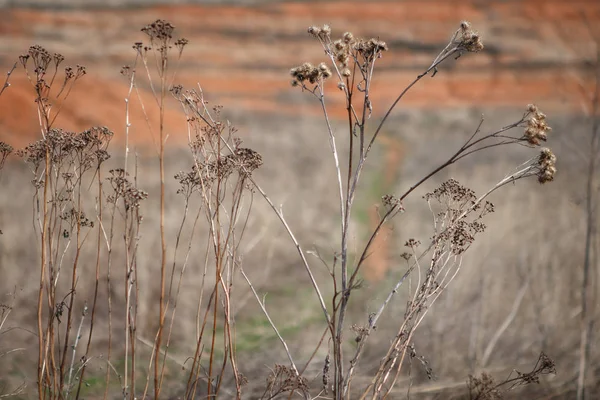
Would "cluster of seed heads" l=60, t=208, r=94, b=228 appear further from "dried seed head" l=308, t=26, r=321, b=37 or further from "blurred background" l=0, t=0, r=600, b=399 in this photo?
"dried seed head" l=308, t=26, r=321, b=37

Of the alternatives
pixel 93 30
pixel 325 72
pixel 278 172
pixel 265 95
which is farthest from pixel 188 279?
pixel 93 30

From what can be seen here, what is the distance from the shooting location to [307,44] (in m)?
17.5

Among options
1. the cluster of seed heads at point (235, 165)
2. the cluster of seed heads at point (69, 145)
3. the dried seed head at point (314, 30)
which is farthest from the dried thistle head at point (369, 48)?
the cluster of seed heads at point (69, 145)

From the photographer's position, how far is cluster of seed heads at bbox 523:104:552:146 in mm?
1583

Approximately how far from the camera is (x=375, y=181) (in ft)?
32.2

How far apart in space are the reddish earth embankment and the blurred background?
60 millimetres

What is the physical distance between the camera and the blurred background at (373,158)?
4.85m

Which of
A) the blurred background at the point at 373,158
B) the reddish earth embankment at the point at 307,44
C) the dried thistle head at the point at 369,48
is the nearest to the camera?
the dried thistle head at the point at 369,48

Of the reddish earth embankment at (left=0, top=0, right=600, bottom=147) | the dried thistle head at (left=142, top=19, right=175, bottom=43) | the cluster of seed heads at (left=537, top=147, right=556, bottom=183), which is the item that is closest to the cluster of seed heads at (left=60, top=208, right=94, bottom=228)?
the dried thistle head at (left=142, top=19, right=175, bottom=43)

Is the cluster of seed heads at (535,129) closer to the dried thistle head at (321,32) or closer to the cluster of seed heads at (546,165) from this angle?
the cluster of seed heads at (546,165)

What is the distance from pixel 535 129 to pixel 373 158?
973 cm

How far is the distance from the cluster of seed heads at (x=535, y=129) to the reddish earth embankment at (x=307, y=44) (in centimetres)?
1203

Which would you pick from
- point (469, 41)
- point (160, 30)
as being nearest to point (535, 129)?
point (469, 41)

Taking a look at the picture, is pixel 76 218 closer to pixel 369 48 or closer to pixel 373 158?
pixel 369 48
